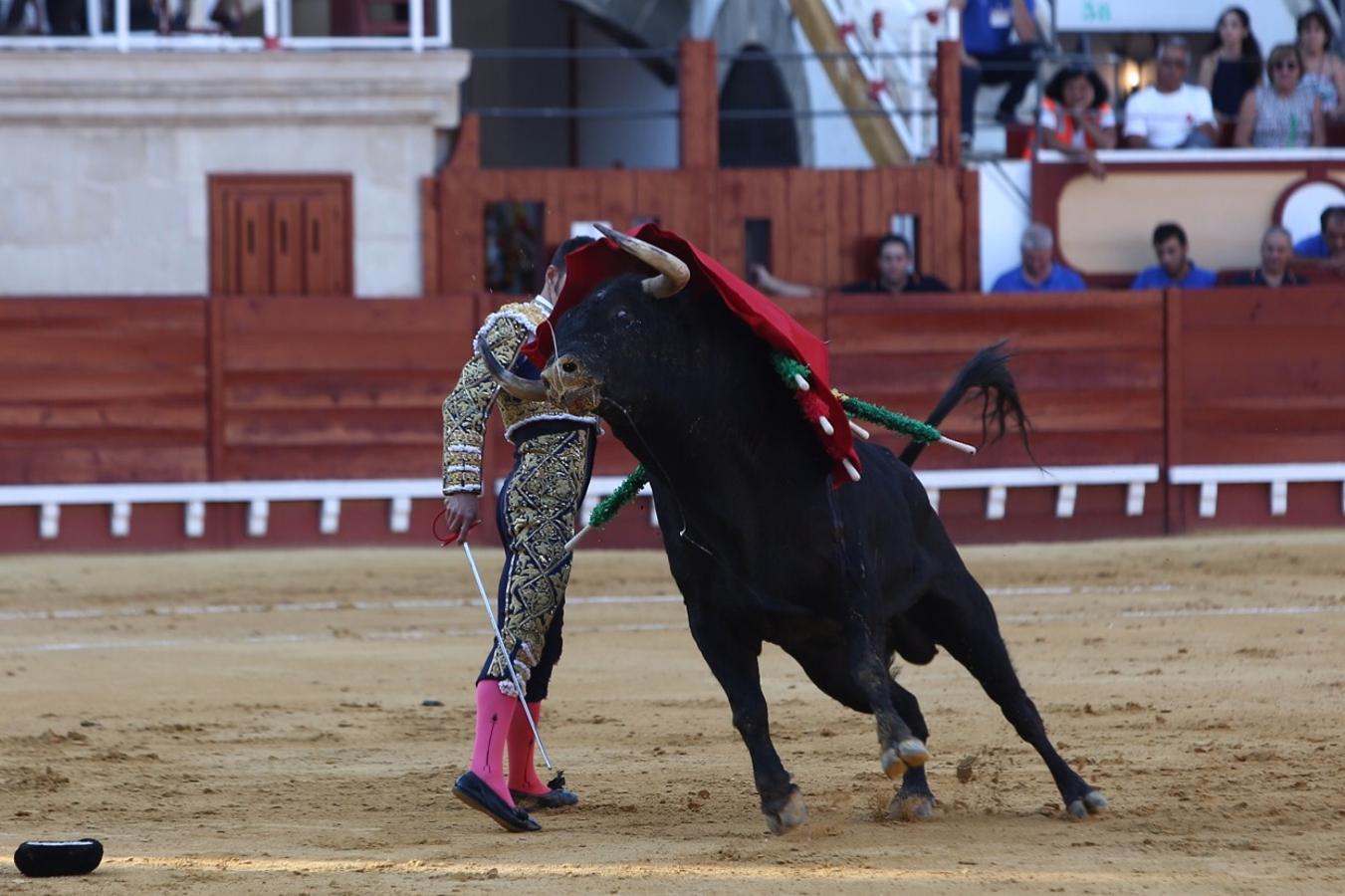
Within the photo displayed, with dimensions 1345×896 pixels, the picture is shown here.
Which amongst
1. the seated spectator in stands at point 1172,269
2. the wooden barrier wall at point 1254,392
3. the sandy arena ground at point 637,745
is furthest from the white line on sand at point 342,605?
the seated spectator in stands at point 1172,269

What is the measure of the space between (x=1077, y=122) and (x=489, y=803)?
8197mm

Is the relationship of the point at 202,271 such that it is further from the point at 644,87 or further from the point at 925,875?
the point at 925,875

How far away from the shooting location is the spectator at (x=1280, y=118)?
11836mm

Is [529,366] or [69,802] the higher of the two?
[529,366]

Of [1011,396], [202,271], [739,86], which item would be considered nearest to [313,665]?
[1011,396]

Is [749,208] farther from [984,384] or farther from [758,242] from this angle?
[984,384]

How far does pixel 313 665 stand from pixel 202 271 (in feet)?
15.4

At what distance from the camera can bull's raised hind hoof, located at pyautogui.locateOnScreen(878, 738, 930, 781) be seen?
3881mm

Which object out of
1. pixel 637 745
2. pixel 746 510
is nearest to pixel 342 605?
pixel 637 745

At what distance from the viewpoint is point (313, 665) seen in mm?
7250

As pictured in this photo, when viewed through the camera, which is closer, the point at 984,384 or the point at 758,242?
the point at 984,384

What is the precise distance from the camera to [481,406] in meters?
4.56

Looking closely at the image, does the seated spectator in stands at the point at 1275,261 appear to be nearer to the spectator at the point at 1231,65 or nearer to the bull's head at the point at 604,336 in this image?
the spectator at the point at 1231,65

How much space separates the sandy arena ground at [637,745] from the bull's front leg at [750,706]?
0.23 ft
